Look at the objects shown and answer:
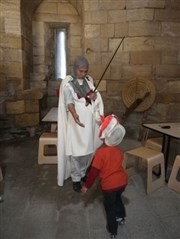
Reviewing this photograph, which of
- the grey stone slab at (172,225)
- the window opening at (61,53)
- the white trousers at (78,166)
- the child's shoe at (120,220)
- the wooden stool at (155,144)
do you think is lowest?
the grey stone slab at (172,225)

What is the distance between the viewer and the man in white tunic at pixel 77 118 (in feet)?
7.07

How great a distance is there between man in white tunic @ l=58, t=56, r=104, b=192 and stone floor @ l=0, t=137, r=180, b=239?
0.77 ft

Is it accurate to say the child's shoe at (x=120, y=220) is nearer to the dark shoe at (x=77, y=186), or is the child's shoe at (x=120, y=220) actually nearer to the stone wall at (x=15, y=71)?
the dark shoe at (x=77, y=186)

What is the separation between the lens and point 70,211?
199 centimetres

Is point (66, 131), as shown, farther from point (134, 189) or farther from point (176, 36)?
point (176, 36)

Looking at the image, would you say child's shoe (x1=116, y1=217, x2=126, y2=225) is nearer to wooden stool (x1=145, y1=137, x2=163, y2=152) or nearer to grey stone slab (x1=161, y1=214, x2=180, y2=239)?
grey stone slab (x1=161, y1=214, x2=180, y2=239)

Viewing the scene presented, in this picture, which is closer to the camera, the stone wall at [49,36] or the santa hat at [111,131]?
the santa hat at [111,131]

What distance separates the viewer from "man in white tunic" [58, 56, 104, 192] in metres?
2.15

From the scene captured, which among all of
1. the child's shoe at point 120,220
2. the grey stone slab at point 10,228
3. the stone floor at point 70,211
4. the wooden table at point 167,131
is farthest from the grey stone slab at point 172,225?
the grey stone slab at point 10,228

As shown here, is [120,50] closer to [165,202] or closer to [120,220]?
[165,202]

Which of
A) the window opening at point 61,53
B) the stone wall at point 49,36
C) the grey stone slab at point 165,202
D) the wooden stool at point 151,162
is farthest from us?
the window opening at point 61,53

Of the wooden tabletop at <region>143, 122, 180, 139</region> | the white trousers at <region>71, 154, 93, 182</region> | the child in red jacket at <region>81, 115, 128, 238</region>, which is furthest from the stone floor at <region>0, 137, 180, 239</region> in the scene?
the wooden tabletop at <region>143, 122, 180, 139</region>

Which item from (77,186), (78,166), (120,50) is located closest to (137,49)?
(120,50)

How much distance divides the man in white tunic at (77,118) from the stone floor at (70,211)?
24cm
